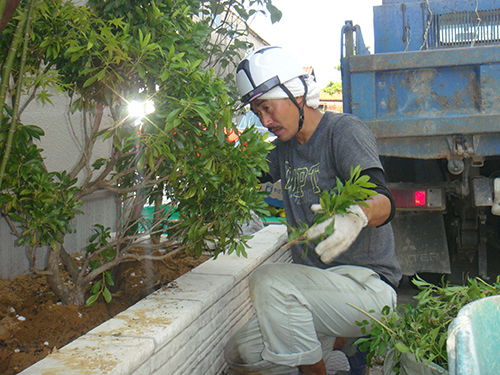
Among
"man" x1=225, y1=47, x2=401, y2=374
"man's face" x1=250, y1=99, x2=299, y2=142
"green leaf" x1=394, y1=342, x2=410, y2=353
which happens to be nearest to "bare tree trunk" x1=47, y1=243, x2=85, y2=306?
"man" x1=225, y1=47, x2=401, y2=374

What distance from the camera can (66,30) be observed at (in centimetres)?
210

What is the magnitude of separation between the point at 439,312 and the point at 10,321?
2.02m

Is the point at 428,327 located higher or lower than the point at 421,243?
higher

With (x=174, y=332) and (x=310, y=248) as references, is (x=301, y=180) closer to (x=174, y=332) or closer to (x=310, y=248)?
(x=310, y=248)

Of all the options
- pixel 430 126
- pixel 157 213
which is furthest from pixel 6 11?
pixel 430 126

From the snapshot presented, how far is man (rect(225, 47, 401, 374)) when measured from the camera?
2496 mm

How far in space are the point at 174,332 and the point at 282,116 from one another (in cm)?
140

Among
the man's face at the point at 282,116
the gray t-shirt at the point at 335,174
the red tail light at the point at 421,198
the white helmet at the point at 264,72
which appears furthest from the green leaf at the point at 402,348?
the red tail light at the point at 421,198

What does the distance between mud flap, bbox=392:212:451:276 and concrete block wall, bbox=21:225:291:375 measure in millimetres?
1456

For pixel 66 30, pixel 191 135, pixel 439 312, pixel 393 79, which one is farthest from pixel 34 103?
pixel 439 312

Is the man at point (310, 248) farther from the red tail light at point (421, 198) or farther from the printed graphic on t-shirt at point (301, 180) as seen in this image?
the red tail light at point (421, 198)

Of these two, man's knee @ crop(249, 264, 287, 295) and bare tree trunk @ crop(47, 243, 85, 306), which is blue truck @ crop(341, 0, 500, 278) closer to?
man's knee @ crop(249, 264, 287, 295)

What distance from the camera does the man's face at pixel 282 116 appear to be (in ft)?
9.53

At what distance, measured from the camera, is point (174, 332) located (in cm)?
222
